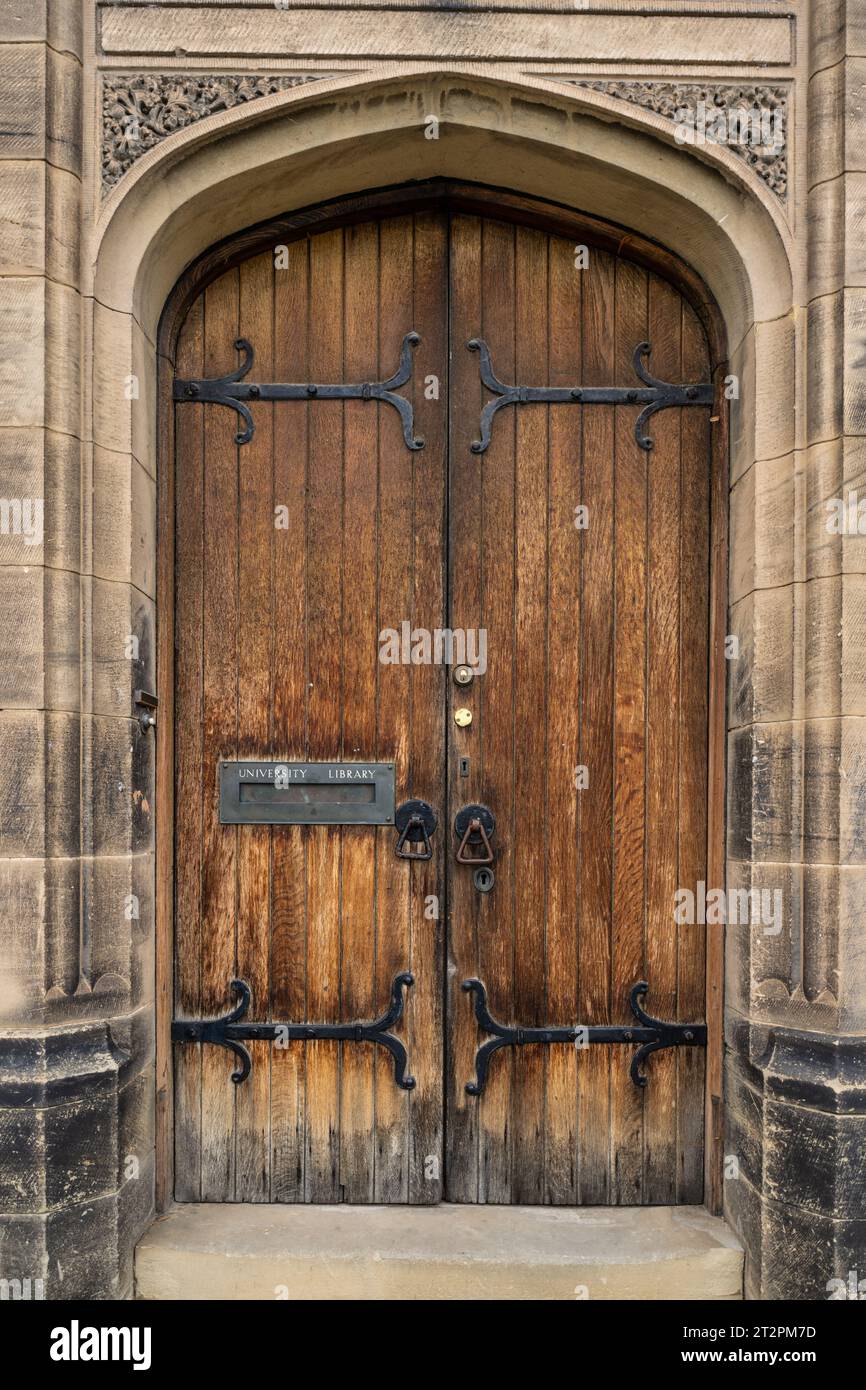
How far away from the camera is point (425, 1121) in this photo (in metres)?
2.71

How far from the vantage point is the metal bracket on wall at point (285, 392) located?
2.71m

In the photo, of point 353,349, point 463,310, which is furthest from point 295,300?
point 463,310

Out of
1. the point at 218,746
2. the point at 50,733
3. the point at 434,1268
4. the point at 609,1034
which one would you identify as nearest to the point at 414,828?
the point at 218,746

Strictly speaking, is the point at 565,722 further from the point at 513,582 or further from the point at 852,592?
the point at 852,592

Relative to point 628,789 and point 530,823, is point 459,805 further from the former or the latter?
point 628,789

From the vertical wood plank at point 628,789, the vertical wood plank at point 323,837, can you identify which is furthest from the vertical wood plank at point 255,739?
the vertical wood plank at point 628,789

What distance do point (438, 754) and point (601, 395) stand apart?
1170mm

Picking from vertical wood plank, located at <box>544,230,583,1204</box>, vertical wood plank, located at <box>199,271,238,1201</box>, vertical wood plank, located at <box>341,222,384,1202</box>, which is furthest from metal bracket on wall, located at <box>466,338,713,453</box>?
vertical wood plank, located at <box>199,271,238,1201</box>

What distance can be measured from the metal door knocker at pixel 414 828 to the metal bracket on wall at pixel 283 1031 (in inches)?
14.3

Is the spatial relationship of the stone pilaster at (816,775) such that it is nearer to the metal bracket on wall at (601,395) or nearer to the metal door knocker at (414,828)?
the metal bracket on wall at (601,395)

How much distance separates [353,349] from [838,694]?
1.68 m

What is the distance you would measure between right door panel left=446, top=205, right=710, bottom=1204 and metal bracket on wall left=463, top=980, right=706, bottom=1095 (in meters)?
0.03

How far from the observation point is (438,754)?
2.72 meters

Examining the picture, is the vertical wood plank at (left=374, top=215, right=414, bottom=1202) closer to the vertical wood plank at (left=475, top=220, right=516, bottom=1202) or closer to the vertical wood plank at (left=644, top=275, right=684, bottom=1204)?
the vertical wood plank at (left=475, top=220, right=516, bottom=1202)
